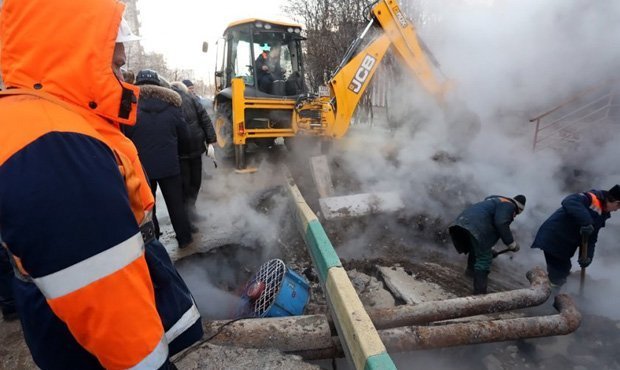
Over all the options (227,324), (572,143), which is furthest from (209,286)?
(572,143)

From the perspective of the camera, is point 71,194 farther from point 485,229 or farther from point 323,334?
point 485,229

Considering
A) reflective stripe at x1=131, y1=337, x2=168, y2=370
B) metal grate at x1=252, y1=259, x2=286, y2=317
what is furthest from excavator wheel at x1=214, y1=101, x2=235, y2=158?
reflective stripe at x1=131, y1=337, x2=168, y2=370

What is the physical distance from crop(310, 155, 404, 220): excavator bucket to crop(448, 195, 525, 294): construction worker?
1.42m

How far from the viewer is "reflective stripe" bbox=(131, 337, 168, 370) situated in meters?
1.09

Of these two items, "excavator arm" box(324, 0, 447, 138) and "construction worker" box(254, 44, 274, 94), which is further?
"construction worker" box(254, 44, 274, 94)

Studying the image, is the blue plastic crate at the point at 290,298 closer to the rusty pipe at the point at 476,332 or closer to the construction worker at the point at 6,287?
the rusty pipe at the point at 476,332

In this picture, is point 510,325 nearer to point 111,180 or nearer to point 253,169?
point 111,180

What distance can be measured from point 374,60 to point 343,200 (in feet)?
8.78

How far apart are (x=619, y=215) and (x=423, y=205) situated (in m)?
3.49

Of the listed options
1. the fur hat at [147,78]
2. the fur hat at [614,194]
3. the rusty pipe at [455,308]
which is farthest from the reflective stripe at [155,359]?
the fur hat at [614,194]

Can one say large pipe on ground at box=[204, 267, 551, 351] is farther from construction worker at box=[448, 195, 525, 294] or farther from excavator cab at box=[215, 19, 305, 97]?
excavator cab at box=[215, 19, 305, 97]

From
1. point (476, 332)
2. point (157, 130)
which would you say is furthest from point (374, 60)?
point (476, 332)

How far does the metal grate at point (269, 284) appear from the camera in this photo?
10.3 feet

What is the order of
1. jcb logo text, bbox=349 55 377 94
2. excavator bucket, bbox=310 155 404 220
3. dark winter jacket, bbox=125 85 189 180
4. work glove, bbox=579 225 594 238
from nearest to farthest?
dark winter jacket, bbox=125 85 189 180, work glove, bbox=579 225 594 238, excavator bucket, bbox=310 155 404 220, jcb logo text, bbox=349 55 377 94
